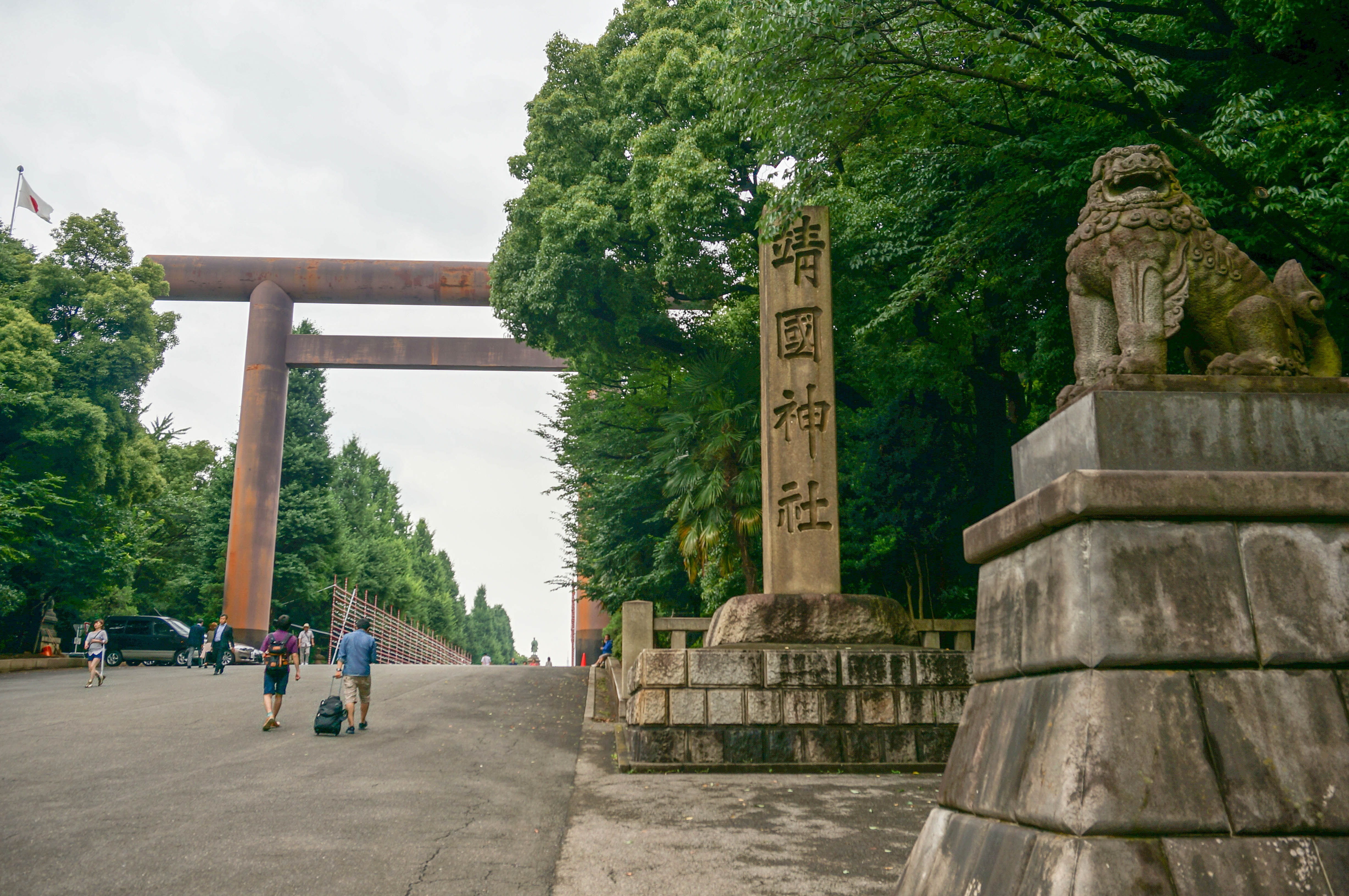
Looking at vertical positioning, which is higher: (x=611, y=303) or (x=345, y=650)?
(x=611, y=303)

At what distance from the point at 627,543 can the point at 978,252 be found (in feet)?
33.9

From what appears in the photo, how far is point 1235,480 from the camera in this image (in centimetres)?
256

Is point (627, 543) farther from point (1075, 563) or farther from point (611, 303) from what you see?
point (1075, 563)

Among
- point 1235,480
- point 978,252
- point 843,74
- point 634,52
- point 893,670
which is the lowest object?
point 893,670

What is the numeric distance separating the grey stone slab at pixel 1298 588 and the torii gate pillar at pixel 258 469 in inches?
1087

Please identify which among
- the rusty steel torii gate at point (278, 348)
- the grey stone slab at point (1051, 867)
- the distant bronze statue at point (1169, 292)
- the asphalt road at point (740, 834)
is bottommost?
the asphalt road at point (740, 834)

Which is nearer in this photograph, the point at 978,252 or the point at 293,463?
the point at 978,252

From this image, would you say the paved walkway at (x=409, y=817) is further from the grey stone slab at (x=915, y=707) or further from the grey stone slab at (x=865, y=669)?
the grey stone slab at (x=865, y=669)

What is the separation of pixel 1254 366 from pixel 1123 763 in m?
1.51

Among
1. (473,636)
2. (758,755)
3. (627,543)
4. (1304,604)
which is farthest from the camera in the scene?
(473,636)

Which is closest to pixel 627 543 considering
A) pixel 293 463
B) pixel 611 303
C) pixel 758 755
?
pixel 611 303

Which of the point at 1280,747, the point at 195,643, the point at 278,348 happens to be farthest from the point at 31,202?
the point at 1280,747

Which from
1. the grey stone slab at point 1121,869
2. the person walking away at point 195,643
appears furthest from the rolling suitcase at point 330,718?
the person walking away at point 195,643

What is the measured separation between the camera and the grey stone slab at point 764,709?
25.6ft
